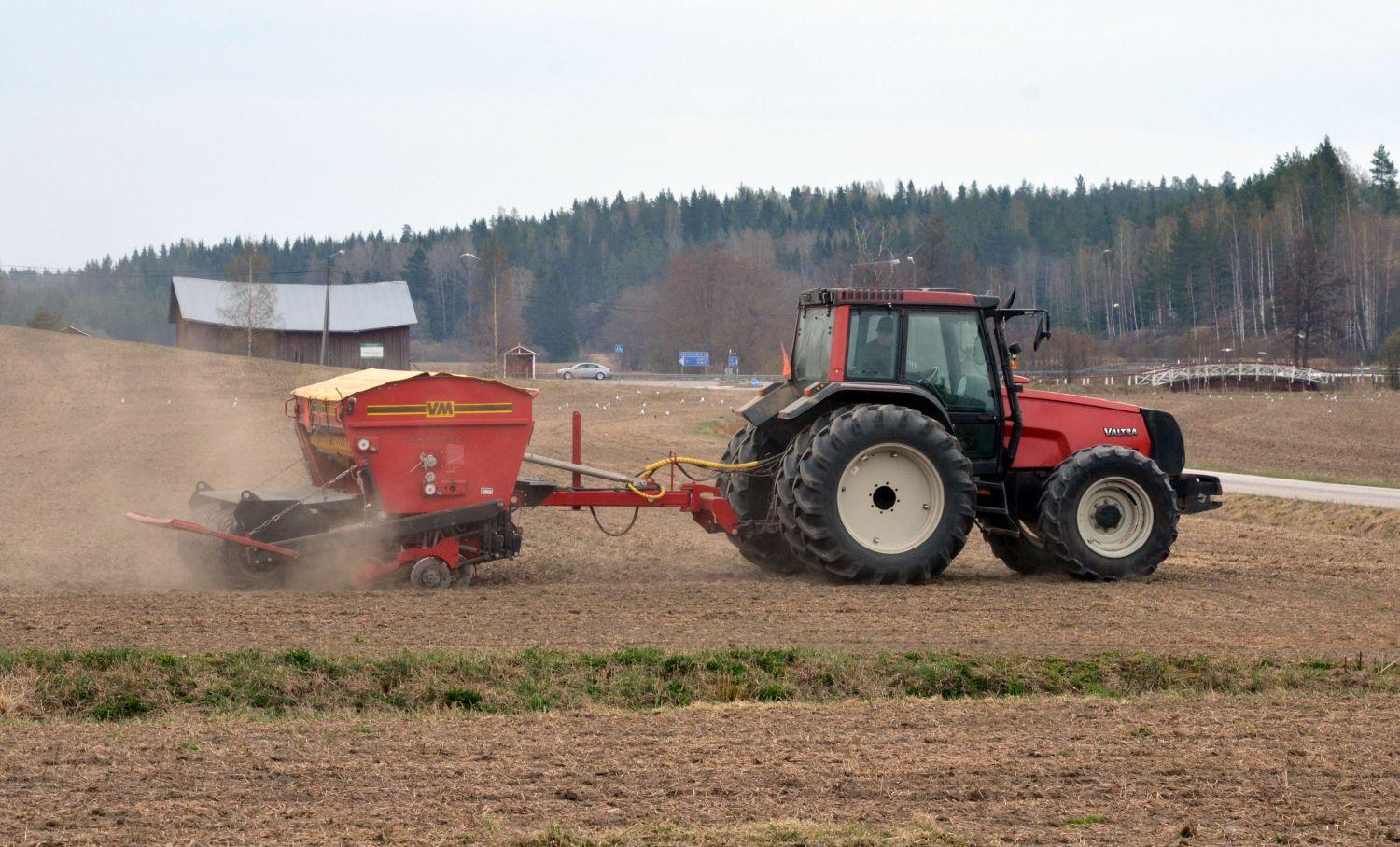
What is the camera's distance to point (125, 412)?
28875 mm

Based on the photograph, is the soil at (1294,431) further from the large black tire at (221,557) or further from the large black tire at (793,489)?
the large black tire at (221,557)

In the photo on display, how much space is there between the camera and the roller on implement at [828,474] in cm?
1096

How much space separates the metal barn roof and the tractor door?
6152 centimetres

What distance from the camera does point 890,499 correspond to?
38.0 ft

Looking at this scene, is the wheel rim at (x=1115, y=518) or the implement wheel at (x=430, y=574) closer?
the implement wheel at (x=430, y=574)

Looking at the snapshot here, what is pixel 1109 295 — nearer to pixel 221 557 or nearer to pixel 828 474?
pixel 828 474

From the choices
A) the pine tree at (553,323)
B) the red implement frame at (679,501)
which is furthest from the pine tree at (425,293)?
the red implement frame at (679,501)

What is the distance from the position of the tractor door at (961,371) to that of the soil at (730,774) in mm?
4668

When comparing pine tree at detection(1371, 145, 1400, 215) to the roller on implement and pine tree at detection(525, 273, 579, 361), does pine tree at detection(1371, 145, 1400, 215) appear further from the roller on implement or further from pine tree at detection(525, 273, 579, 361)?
the roller on implement

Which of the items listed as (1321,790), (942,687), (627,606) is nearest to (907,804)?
(1321,790)

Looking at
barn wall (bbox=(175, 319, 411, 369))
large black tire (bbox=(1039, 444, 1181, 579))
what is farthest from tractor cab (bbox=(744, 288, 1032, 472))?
Result: barn wall (bbox=(175, 319, 411, 369))

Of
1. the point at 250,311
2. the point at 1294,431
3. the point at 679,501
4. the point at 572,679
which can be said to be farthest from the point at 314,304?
the point at 572,679

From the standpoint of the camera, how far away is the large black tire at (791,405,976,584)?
36.8ft

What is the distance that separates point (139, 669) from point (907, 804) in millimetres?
4549
